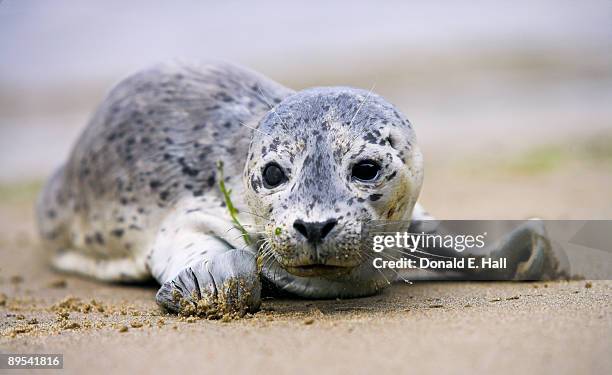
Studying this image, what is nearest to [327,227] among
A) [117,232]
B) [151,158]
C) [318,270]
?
[318,270]

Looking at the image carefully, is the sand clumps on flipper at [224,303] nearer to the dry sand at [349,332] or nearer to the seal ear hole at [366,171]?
the dry sand at [349,332]

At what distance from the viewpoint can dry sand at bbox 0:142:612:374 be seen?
3.18 m

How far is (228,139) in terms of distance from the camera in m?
5.46

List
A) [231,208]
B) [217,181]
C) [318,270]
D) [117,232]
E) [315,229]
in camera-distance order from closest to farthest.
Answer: [315,229], [318,270], [231,208], [217,181], [117,232]

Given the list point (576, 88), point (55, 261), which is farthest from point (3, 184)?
point (576, 88)

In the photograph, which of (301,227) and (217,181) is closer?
(301,227)

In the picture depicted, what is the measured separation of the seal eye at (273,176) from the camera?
14.0 ft

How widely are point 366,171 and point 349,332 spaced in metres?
0.92

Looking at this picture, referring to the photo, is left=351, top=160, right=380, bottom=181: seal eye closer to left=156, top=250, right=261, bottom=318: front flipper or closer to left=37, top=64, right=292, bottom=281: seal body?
left=156, top=250, right=261, bottom=318: front flipper

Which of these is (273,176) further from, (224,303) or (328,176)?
(224,303)

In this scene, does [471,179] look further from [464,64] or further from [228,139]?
[464,64]

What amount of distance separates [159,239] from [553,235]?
259 cm

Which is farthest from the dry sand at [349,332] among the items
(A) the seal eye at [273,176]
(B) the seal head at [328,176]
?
(A) the seal eye at [273,176]

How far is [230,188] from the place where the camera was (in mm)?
5188
